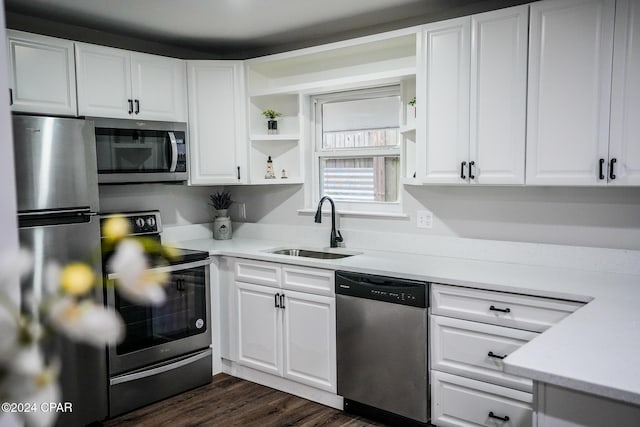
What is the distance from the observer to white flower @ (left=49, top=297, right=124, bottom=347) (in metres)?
0.39

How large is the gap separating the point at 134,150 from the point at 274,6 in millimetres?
1291

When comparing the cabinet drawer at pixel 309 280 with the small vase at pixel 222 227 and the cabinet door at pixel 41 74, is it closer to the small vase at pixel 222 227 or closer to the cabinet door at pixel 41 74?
the small vase at pixel 222 227

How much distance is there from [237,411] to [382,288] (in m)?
1.20

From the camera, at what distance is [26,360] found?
40cm

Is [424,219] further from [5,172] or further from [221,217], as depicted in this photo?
[5,172]

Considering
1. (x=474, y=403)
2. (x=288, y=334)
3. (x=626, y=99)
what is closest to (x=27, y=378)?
(x=474, y=403)

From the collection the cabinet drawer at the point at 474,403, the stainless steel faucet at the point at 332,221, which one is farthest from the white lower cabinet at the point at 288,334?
the cabinet drawer at the point at 474,403

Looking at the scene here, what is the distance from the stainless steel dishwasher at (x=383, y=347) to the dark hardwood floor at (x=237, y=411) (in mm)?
185

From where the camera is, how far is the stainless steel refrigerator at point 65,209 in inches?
105

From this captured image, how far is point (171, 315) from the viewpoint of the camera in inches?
136

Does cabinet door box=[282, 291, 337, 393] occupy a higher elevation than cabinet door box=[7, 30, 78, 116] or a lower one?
lower

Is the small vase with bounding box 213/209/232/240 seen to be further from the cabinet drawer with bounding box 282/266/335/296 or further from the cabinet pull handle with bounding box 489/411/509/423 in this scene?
the cabinet pull handle with bounding box 489/411/509/423

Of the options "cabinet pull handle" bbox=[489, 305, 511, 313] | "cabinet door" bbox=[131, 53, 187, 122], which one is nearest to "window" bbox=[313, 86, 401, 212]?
"cabinet door" bbox=[131, 53, 187, 122]

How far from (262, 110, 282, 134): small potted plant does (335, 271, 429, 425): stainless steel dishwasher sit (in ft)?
4.88
